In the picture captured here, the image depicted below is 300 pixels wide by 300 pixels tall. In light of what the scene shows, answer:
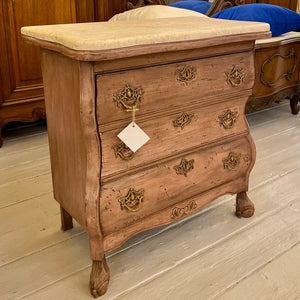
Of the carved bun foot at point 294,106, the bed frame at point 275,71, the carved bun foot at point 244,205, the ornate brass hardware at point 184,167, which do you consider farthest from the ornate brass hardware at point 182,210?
the carved bun foot at point 294,106

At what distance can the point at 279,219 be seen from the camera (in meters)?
1.74

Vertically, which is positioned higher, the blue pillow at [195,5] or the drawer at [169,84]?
the blue pillow at [195,5]

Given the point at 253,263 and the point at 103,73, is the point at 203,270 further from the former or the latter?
the point at 103,73

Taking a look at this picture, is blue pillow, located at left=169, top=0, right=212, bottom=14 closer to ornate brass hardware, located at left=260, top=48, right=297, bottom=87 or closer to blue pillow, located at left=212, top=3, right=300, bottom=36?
blue pillow, located at left=212, top=3, right=300, bottom=36

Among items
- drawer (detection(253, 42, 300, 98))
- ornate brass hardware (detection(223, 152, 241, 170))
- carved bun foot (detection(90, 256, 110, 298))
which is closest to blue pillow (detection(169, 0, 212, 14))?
drawer (detection(253, 42, 300, 98))

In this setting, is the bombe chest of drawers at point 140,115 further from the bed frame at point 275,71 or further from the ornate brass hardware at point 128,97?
the bed frame at point 275,71

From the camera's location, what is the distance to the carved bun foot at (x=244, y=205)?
1.72 m

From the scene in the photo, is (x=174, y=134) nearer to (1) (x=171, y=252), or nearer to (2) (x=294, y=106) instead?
(1) (x=171, y=252)

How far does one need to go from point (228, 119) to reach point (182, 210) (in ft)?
1.23

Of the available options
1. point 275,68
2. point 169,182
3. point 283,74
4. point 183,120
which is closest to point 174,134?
point 183,120

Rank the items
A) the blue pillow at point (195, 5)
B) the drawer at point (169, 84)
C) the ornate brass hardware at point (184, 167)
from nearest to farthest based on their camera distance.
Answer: the drawer at point (169, 84), the ornate brass hardware at point (184, 167), the blue pillow at point (195, 5)

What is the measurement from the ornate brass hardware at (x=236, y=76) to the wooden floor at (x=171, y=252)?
59 centimetres

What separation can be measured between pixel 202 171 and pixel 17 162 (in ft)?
3.91

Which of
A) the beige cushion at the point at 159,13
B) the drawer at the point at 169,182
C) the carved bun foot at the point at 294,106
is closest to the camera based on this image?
the drawer at the point at 169,182
